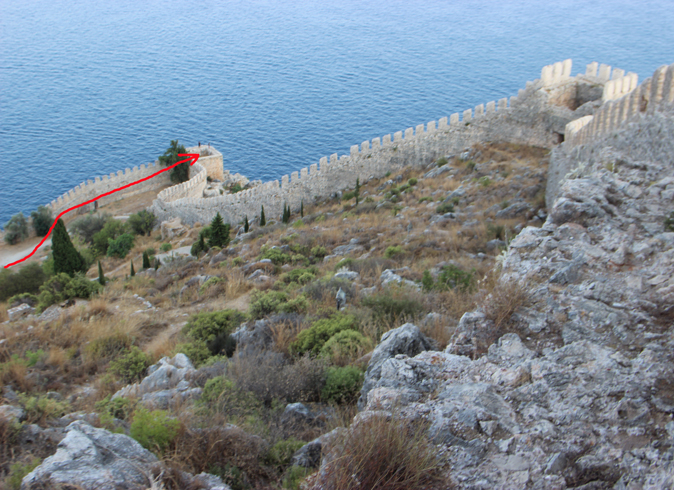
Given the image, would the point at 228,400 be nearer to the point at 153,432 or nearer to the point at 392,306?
the point at 153,432

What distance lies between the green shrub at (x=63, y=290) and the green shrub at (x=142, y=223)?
66.6ft

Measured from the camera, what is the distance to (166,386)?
6.64 meters

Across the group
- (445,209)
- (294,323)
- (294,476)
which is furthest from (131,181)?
(294,476)

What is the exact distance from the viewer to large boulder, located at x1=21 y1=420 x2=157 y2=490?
10.5 ft

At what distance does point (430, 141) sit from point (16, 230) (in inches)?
1279

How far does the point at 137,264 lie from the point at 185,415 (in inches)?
870

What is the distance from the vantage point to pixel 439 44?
7956 centimetres

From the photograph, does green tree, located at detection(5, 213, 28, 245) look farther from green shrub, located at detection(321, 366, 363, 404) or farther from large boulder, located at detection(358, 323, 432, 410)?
large boulder, located at detection(358, 323, 432, 410)

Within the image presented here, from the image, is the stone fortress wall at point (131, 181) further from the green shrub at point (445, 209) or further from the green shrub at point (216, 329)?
the green shrub at point (216, 329)

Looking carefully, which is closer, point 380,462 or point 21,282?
point 380,462

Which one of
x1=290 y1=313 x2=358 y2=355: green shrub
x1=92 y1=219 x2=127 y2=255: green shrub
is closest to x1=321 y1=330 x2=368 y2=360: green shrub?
x1=290 y1=313 x2=358 y2=355: green shrub

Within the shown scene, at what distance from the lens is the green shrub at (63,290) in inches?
506

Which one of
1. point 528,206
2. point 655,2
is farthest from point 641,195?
point 655,2

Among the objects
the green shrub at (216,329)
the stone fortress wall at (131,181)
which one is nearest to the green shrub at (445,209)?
the green shrub at (216,329)
